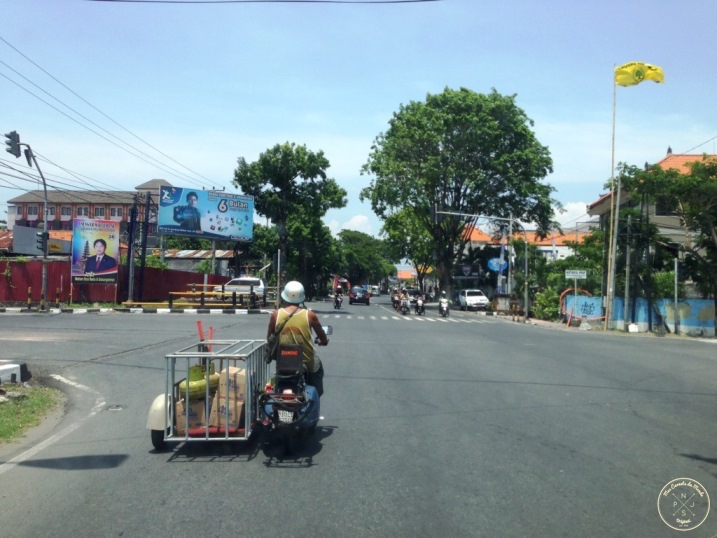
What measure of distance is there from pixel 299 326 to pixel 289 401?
2.71ft

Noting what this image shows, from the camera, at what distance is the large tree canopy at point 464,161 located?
47.2 metres

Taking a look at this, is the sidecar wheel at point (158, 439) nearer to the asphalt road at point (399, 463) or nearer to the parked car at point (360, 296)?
the asphalt road at point (399, 463)

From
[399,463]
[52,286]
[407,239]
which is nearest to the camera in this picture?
[399,463]

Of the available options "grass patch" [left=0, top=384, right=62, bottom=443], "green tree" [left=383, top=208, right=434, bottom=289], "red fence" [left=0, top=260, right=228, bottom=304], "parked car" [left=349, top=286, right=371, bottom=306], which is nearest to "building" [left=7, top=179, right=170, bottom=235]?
"green tree" [left=383, top=208, right=434, bottom=289]

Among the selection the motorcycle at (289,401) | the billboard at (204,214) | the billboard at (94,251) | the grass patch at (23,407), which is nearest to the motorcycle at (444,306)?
the billboard at (204,214)

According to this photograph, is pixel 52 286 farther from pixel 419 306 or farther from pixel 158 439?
pixel 158 439

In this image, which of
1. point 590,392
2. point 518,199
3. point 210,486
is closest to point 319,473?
point 210,486

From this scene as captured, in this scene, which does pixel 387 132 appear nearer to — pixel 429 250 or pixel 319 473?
pixel 429 250

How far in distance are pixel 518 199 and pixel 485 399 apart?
41.5 metres

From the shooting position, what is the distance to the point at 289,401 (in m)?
6.60

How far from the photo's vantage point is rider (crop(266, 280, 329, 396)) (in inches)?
276

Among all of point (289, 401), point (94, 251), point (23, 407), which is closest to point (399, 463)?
point (289, 401)

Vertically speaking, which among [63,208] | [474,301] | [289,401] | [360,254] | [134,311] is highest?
[63,208]

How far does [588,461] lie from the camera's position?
6727 millimetres
